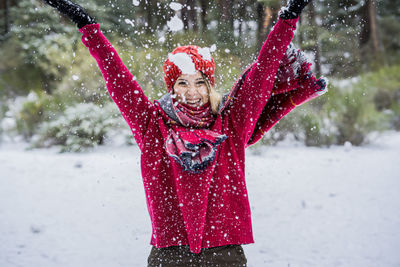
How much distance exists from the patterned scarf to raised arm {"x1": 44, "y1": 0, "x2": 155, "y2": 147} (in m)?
Answer: 0.10

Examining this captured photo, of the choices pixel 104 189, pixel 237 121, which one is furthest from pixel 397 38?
pixel 237 121

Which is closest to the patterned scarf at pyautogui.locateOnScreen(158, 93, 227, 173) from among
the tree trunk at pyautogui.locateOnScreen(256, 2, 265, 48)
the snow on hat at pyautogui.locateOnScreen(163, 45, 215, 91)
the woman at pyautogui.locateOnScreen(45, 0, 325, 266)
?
the woman at pyautogui.locateOnScreen(45, 0, 325, 266)

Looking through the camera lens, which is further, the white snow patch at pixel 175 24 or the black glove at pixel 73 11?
the white snow patch at pixel 175 24

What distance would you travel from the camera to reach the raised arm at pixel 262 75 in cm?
120

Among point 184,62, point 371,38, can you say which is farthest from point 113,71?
point 371,38

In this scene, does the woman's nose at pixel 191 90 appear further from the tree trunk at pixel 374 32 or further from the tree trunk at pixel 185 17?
the tree trunk at pixel 374 32

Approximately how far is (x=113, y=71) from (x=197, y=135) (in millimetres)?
398

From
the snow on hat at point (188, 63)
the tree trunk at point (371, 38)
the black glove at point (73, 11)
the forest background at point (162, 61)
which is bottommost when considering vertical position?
the snow on hat at point (188, 63)

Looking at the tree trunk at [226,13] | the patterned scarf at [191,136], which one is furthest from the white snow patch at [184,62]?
the tree trunk at [226,13]

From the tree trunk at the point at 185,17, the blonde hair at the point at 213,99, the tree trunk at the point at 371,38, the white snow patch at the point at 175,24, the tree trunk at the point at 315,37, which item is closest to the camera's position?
the blonde hair at the point at 213,99

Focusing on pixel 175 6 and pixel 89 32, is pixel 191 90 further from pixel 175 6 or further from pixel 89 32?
pixel 175 6

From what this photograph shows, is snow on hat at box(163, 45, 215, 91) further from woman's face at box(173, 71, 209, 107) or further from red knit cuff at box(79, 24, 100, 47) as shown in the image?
red knit cuff at box(79, 24, 100, 47)

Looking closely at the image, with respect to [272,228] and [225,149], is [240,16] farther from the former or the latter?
[225,149]

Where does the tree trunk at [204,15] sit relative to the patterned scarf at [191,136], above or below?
above
